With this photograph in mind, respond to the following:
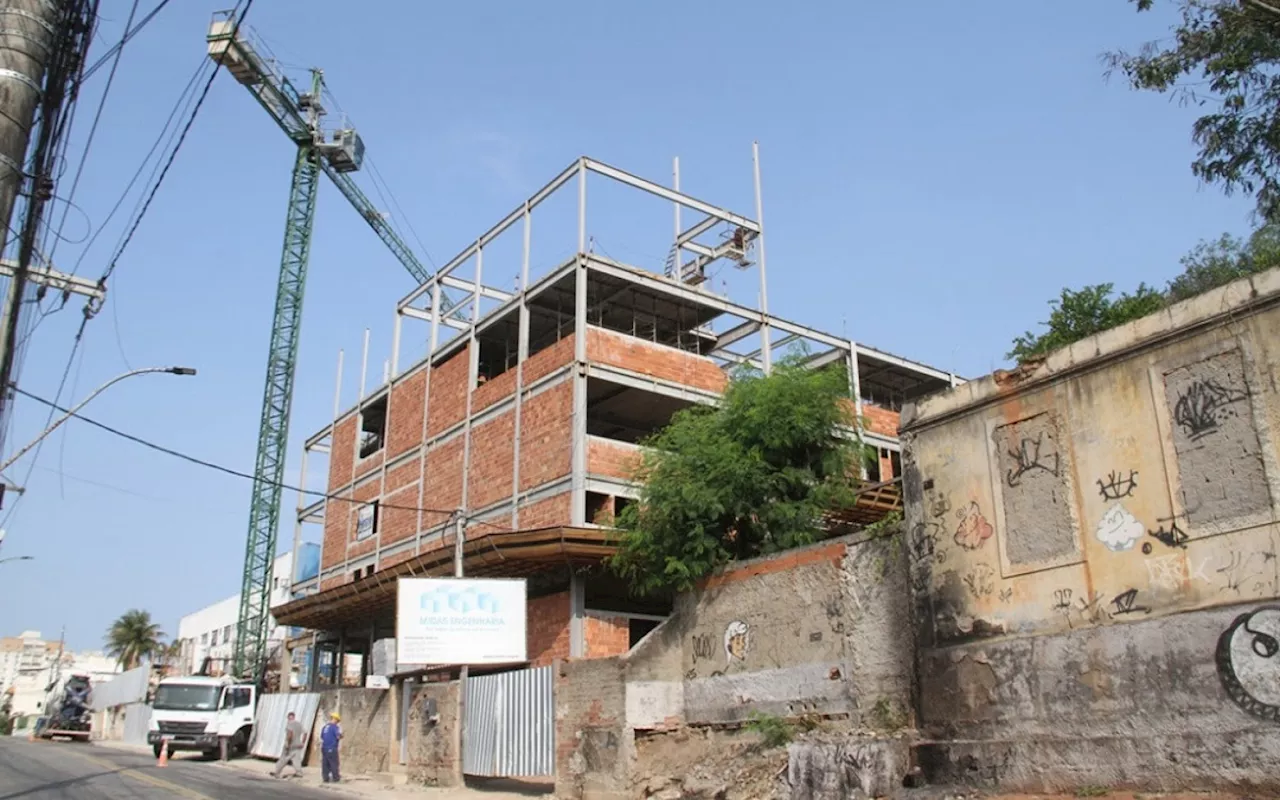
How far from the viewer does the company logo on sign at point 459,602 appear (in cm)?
2152

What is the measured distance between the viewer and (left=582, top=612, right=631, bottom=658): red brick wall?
82.1 ft

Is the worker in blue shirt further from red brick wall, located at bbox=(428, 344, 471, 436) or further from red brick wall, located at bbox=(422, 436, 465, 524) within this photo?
red brick wall, located at bbox=(428, 344, 471, 436)

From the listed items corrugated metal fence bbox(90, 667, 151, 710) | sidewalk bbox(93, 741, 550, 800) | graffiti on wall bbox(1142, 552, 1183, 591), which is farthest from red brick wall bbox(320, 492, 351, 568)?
graffiti on wall bbox(1142, 552, 1183, 591)

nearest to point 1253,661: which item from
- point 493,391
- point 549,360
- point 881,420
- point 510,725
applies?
point 510,725

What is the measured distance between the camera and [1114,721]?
10.4 m

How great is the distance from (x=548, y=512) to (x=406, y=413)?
34.5 ft

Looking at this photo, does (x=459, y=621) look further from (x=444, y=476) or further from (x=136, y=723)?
(x=136, y=723)

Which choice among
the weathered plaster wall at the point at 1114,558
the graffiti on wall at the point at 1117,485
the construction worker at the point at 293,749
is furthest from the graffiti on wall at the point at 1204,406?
the construction worker at the point at 293,749

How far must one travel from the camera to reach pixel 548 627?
2577cm

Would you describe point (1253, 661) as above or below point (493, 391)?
below

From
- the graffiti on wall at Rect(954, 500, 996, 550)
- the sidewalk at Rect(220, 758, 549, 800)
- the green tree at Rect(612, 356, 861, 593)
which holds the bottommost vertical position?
the sidewalk at Rect(220, 758, 549, 800)

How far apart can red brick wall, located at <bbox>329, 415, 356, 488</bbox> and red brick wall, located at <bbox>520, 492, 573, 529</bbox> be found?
13.1 meters

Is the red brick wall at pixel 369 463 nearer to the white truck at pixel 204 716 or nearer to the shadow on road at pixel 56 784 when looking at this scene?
the white truck at pixel 204 716

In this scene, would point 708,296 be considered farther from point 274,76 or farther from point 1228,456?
point 274,76
